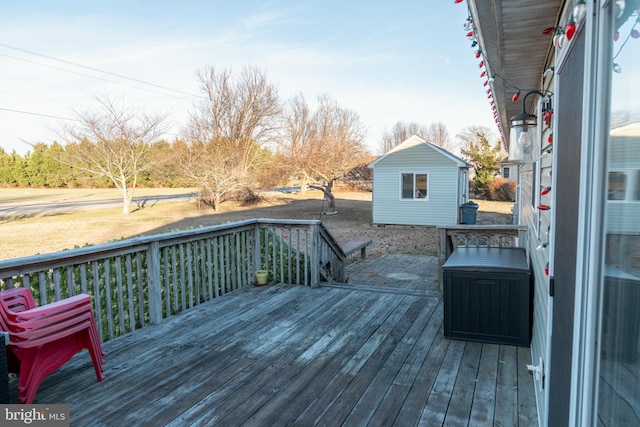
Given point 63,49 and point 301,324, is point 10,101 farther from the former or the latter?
point 301,324

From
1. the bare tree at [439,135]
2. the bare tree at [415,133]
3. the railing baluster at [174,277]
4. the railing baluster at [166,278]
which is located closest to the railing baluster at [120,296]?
the railing baluster at [166,278]

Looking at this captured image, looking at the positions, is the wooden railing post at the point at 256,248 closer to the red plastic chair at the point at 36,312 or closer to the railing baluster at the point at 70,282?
the railing baluster at the point at 70,282

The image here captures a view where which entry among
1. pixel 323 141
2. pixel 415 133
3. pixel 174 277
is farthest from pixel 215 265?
pixel 415 133

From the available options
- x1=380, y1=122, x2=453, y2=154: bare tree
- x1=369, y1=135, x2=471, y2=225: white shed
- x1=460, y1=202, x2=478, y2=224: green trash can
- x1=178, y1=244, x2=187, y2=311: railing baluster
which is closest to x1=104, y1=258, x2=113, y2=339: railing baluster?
x1=178, y1=244, x2=187, y2=311: railing baluster

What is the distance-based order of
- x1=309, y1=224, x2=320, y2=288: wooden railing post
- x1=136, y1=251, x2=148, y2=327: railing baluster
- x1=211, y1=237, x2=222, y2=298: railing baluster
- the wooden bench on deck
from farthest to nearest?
the wooden bench on deck
x1=309, y1=224, x2=320, y2=288: wooden railing post
x1=211, y1=237, x2=222, y2=298: railing baluster
x1=136, y1=251, x2=148, y2=327: railing baluster

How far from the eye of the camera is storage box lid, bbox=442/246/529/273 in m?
3.43

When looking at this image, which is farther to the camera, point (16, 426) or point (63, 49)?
point (63, 49)

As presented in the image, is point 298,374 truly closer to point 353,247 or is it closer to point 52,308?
point 52,308

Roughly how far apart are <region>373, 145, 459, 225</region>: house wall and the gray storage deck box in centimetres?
1051

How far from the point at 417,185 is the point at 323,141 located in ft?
18.4

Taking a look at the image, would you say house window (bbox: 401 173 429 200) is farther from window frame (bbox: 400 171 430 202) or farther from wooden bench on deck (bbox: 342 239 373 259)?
wooden bench on deck (bbox: 342 239 373 259)

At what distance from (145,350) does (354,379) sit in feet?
5.81

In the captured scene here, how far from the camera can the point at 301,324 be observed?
156 inches

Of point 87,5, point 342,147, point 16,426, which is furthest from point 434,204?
point 87,5
